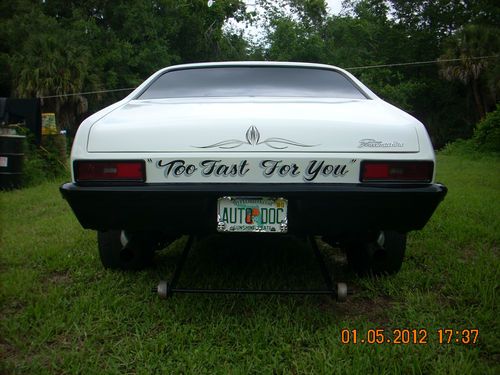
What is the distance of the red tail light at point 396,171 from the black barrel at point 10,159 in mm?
6719

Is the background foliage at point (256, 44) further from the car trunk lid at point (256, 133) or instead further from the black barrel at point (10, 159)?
the car trunk lid at point (256, 133)

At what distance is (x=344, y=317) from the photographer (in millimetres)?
2211

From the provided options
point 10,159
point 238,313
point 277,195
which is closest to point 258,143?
point 277,195

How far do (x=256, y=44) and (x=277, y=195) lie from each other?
106 ft

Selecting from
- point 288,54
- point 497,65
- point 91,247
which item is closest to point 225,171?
point 91,247

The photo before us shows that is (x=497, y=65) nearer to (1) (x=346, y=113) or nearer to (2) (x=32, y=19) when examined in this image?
(1) (x=346, y=113)

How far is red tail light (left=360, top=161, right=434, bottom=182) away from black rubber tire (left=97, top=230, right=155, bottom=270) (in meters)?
1.36

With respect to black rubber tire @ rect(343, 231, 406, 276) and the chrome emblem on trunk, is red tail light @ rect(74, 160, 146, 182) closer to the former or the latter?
the chrome emblem on trunk

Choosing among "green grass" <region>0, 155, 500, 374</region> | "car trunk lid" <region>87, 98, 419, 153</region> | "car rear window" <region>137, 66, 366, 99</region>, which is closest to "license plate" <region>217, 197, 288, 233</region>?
"car trunk lid" <region>87, 98, 419, 153</region>

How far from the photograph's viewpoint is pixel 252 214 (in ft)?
6.45

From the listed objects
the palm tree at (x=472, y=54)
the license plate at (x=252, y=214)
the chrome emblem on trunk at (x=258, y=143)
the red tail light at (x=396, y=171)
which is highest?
the palm tree at (x=472, y=54)

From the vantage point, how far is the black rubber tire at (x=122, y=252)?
2.62 meters

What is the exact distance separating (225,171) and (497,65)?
64.9 feet

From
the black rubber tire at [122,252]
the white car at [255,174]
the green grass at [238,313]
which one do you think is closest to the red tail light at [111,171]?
the white car at [255,174]
